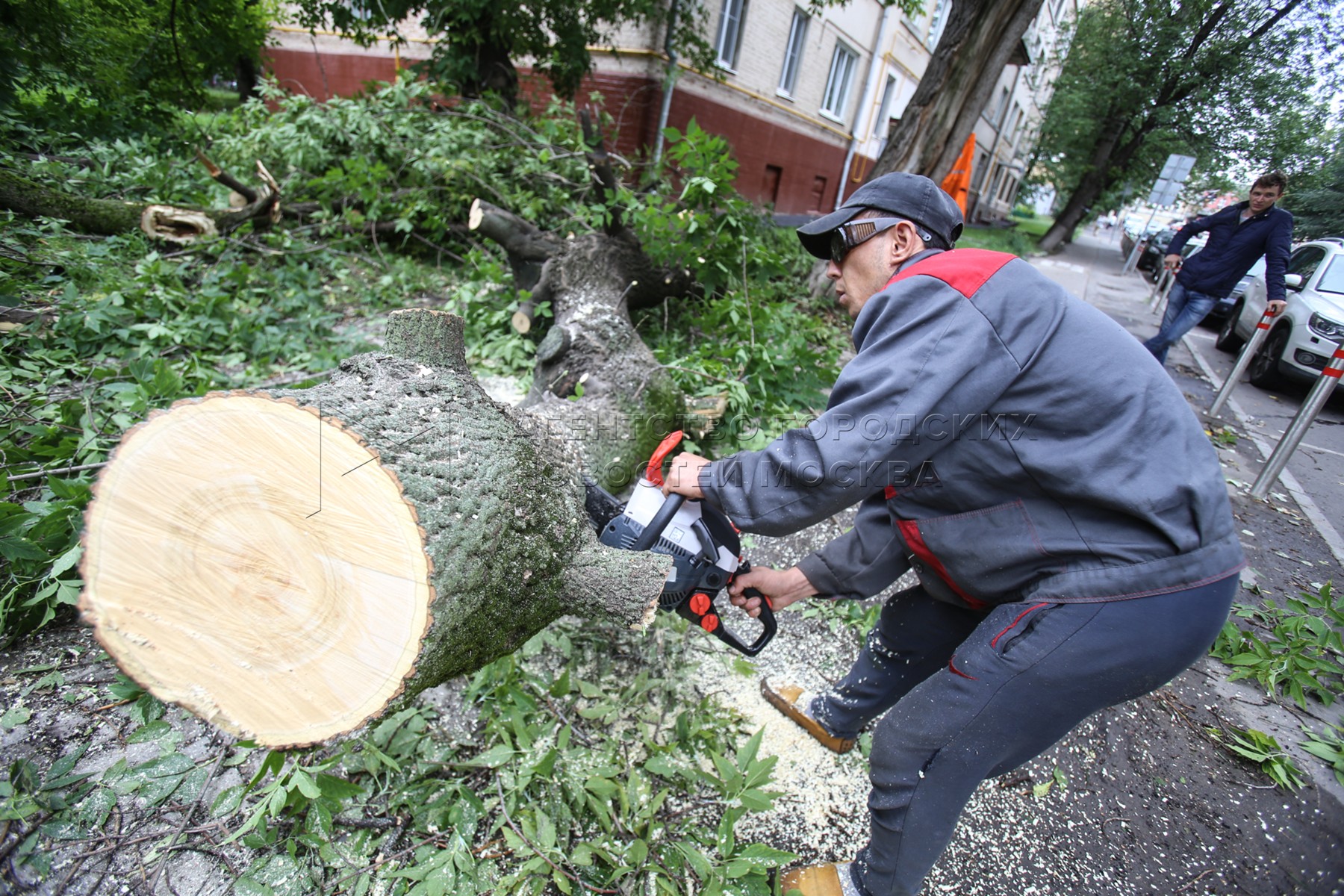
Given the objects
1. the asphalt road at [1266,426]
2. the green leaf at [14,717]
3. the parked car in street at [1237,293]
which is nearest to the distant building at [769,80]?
the parked car in street at [1237,293]

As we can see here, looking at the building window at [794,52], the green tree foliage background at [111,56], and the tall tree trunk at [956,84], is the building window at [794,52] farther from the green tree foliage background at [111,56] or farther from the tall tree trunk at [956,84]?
the green tree foliage background at [111,56]

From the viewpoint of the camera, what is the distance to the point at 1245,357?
461cm

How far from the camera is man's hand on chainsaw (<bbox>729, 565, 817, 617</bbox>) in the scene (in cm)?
176

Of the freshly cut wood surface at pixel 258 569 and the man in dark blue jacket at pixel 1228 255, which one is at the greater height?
the man in dark blue jacket at pixel 1228 255

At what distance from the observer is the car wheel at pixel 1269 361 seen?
14.9 ft

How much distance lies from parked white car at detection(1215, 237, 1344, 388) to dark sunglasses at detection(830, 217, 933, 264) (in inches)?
160

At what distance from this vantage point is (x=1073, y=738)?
2.07 meters

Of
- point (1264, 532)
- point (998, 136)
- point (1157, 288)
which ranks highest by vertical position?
point (998, 136)

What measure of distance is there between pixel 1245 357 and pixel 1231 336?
2175 mm

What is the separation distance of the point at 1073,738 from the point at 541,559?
2036 mm

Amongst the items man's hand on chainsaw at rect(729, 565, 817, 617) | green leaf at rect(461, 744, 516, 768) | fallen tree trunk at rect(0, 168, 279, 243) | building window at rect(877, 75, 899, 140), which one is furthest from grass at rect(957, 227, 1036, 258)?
green leaf at rect(461, 744, 516, 768)

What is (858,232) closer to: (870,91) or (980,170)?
(870,91)

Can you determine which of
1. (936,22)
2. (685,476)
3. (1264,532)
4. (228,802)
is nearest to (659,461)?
(685,476)

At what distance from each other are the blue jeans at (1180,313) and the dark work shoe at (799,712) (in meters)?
4.54
